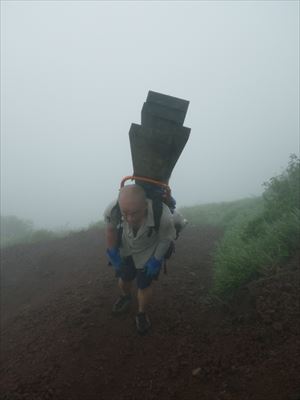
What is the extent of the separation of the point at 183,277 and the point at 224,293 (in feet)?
3.93

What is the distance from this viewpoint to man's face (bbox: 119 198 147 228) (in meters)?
3.27

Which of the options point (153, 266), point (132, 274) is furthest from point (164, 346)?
point (132, 274)

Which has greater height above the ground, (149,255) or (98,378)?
(149,255)

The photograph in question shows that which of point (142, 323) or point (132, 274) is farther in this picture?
point (132, 274)

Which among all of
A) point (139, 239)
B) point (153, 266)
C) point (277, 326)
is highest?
point (139, 239)

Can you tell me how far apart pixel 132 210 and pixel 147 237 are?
434mm

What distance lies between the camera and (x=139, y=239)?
Answer: 3.58 meters

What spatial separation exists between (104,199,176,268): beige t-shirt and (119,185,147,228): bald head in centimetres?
13

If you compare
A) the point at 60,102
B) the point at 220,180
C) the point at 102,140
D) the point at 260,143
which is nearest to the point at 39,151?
the point at 102,140

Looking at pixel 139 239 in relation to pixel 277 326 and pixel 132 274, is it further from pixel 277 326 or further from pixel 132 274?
pixel 277 326

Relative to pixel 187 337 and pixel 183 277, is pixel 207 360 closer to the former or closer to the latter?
pixel 187 337

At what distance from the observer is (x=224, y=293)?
3941 mm

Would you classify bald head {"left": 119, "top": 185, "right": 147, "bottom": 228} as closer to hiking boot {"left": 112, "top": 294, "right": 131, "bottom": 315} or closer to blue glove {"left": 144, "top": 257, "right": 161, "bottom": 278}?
blue glove {"left": 144, "top": 257, "right": 161, "bottom": 278}

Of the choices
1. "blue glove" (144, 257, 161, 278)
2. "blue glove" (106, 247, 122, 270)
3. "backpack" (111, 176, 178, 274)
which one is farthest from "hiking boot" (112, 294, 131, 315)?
"backpack" (111, 176, 178, 274)
